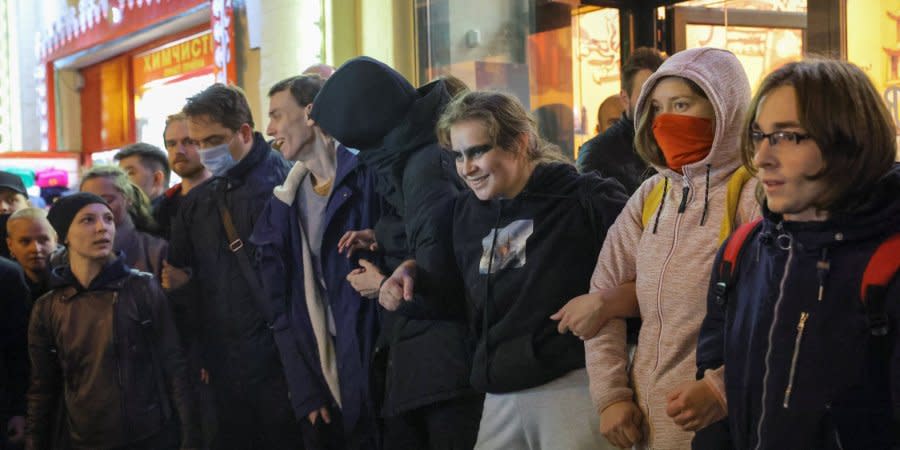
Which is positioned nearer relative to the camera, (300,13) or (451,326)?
(451,326)

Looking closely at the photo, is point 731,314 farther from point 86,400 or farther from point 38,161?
point 38,161

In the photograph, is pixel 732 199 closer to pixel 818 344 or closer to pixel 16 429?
pixel 818 344

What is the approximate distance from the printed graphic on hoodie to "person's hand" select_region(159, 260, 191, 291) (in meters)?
2.23

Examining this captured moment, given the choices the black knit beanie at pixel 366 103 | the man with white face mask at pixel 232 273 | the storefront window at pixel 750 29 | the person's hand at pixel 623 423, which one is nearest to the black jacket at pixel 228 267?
the man with white face mask at pixel 232 273

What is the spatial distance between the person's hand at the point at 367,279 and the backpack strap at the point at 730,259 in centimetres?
150

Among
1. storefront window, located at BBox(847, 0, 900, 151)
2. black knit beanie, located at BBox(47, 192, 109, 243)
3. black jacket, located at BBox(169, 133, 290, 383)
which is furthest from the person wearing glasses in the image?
black knit beanie, located at BBox(47, 192, 109, 243)

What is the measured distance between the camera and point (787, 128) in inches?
89.4

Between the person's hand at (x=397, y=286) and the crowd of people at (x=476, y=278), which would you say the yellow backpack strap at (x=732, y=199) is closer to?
the crowd of people at (x=476, y=278)

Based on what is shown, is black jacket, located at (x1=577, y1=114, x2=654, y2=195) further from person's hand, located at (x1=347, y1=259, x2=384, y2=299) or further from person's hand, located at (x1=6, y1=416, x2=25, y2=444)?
person's hand, located at (x1=6, y1=416, x2=25, y2=444)

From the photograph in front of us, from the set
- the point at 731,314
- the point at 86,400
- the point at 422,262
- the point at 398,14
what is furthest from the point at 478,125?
the point at 398,14

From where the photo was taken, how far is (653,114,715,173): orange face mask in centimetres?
278

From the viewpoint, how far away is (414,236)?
143 inches

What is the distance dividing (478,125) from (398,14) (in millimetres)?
4494

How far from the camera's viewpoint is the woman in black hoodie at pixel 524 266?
3146mm
